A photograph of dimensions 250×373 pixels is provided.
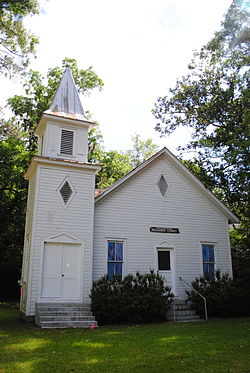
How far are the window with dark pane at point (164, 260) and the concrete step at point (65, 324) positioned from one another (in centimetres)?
457

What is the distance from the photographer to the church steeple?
14406mm

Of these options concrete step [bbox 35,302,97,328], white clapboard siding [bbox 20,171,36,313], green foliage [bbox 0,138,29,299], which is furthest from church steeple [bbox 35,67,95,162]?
green foliage [bbox 0,138,29,299]

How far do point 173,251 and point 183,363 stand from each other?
909 cm

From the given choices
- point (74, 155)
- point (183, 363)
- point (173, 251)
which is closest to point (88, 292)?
point (173, 251)

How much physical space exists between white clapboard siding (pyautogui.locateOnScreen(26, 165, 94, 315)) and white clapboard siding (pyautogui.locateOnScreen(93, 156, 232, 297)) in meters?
0.65

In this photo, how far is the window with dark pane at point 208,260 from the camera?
16.2 m

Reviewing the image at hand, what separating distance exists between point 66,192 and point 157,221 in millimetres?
4485

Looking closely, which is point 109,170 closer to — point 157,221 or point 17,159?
point 17,159

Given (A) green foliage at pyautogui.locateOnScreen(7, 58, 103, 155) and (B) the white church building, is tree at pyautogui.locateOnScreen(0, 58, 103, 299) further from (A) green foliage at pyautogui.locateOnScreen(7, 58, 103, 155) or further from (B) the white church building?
(B) the white church building

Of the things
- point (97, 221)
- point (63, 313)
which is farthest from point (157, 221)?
point (63, 313)

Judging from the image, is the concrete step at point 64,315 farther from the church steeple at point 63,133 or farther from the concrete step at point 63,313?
the church steeple at point 63,133

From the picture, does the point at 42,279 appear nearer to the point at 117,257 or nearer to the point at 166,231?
the point at 117,257

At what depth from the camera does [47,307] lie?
12125 mm

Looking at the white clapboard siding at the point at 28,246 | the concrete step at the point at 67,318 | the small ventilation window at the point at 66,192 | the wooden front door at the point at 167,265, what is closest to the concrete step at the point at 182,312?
the wooden front door at the point at 167,265
